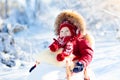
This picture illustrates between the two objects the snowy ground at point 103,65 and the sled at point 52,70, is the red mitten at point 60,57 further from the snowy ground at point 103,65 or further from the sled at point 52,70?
the snowy ground at point 103,65

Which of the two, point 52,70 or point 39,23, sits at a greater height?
point 39,23

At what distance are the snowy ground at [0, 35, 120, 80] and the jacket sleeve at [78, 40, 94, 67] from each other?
1.70 feet

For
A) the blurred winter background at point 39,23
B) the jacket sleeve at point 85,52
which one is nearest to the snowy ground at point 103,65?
the blurred winter background at point 39,23

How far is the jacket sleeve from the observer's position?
1.32 metres

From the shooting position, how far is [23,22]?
2564mm

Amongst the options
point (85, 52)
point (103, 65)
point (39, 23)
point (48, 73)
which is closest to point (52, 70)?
point (48, 73)

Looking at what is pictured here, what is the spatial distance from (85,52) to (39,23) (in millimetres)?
1249

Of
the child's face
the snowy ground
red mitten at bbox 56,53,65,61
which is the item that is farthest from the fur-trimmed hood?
the snowy ground

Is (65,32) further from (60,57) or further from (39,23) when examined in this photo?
(39,23)

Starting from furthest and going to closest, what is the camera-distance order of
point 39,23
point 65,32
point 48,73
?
1. point 39,23
2. point 65,32
3. point 48,73

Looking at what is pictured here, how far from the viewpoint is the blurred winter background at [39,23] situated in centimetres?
250

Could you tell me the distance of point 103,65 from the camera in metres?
2.12

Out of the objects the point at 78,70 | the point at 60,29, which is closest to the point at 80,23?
the point at 60,29

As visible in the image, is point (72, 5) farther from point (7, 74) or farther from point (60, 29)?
point (60, 29)
